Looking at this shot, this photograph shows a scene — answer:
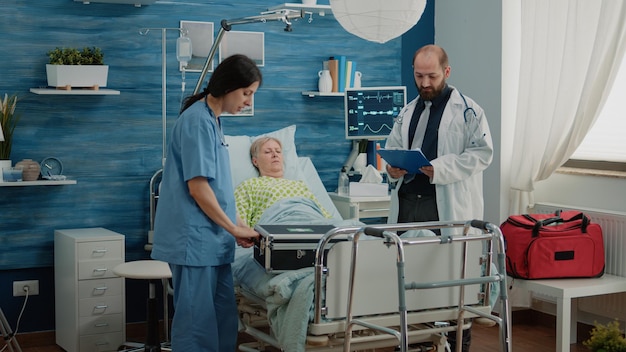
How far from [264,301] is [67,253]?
1520 millimetres

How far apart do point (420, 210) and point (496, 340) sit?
135cm

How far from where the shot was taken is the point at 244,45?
16.6 ft

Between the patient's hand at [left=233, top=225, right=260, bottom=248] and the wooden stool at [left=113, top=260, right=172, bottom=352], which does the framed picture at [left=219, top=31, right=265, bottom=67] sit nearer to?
the wooden stool at [left=113, top=260, right=172, bottom=352]

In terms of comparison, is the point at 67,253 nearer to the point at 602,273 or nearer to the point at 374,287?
the point at 374,287

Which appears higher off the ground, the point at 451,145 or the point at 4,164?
the point at 451,145

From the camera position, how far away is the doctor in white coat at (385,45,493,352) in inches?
148

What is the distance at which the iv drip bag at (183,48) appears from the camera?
15.3 ft

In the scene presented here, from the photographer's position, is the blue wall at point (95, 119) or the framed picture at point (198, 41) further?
the framed picture at point (198, 41)

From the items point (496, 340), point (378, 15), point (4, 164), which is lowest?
point (496, 340)

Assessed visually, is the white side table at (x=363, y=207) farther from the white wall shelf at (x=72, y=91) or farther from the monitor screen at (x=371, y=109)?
the white wall shelf at (x=72, y=91)

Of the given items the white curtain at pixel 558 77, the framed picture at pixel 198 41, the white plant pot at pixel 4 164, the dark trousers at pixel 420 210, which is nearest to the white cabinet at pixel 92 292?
the white plant pot at pixel 4 164

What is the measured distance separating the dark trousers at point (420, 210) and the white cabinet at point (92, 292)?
4.92ft

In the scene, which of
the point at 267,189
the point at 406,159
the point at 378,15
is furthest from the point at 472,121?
the point at 267,189

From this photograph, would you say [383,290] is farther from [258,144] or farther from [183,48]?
[183,48]
